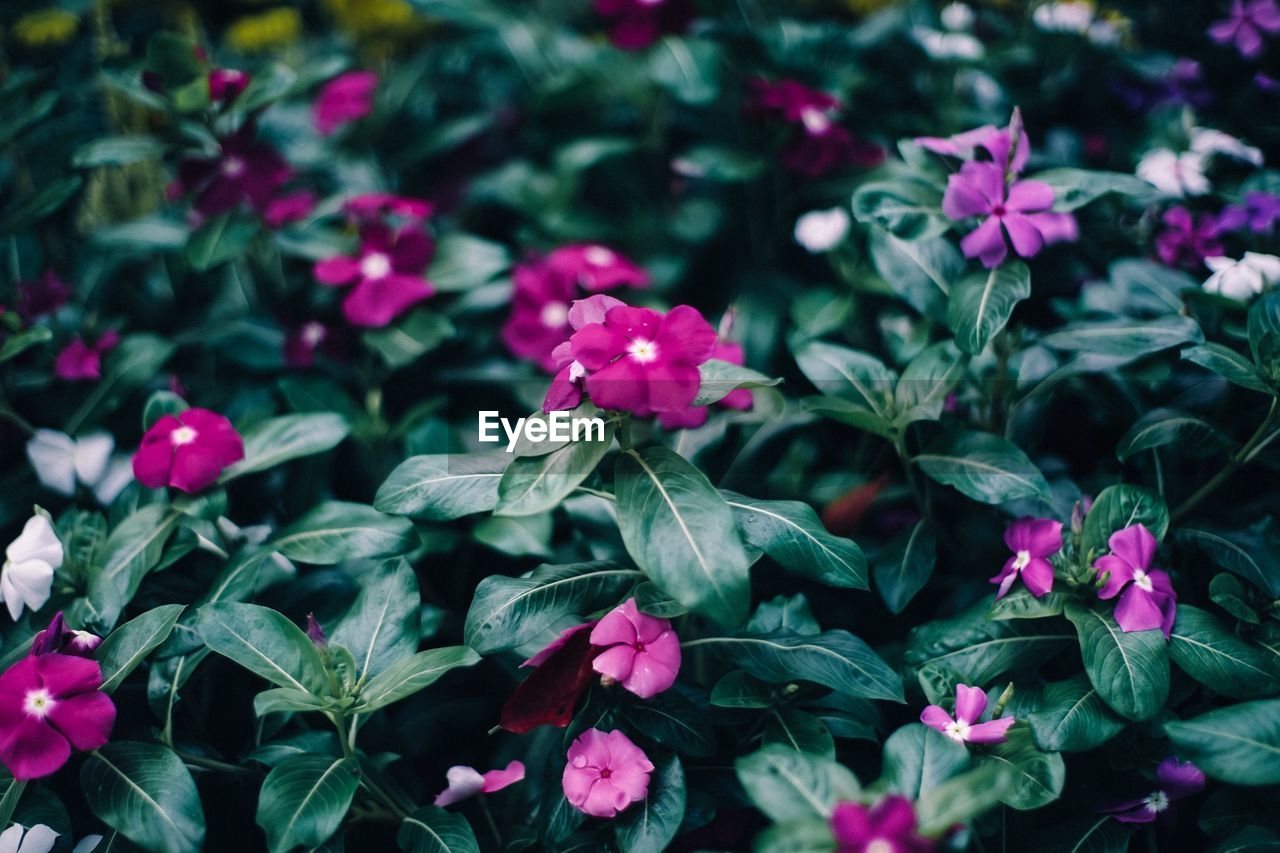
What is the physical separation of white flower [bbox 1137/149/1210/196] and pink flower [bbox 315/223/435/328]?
155 centimetres

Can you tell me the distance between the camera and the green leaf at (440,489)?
4.09 feet

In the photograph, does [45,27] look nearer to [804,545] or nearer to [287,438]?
[287,438]

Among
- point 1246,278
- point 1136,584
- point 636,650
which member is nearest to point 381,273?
point 636,650

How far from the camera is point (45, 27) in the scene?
2369 mm

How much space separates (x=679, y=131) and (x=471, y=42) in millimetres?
751

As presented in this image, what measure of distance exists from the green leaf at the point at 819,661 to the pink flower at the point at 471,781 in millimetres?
368

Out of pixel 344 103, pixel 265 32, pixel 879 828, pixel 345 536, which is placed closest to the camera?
pixel 879 828

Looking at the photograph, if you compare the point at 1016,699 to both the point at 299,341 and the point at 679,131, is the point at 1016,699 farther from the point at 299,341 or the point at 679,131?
the point at 679,131

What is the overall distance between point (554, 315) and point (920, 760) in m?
1.23

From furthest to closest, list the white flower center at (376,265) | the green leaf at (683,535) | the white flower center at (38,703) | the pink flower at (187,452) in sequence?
1. the white flower center at (376,265)
2. the pink flower at (187,452)
3. the white flower center at (38,703)
4. the green leaf at (683,535)

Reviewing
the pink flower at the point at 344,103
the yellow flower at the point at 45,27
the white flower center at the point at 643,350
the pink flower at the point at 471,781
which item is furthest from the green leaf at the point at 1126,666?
the yellow flower at the point at 45,27

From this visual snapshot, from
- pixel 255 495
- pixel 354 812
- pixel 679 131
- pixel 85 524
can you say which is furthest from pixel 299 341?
pixel 679 131

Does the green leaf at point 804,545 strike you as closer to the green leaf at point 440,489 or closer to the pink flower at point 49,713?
the green leaf at point 440,489

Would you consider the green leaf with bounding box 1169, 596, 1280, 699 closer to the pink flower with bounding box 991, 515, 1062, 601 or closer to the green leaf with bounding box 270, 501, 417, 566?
the pink flower with bounding box 991, 515, 1062, 601
